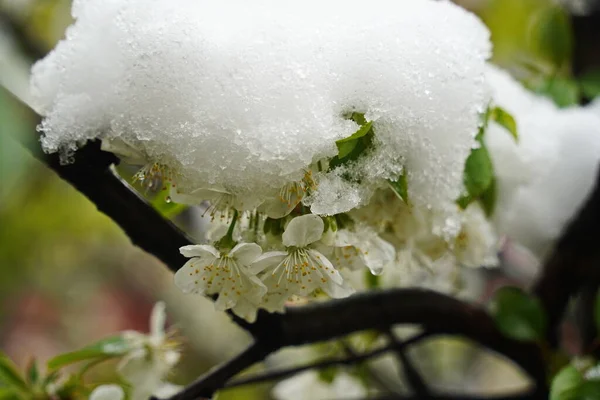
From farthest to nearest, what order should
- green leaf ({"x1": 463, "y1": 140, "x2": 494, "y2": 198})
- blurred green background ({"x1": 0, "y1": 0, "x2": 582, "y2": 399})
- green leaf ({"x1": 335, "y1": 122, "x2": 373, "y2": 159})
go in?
blurred green background ({"x1": 0, "y1": 0, "x2": 582, "y2": 399}), green leaf ({"x1": 463, "y1": 140, "x2": 494, "y2": 198}), green leaf ({"x1": 335, "y1": 122, "x2": 373, "y2": 159})

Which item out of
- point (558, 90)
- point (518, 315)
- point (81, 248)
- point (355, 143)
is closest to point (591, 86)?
point (558, 90)

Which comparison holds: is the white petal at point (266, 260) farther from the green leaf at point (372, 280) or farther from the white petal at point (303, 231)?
the green leaf at point (372, 280)

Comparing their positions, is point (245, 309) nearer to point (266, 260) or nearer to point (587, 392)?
point (266, 260)

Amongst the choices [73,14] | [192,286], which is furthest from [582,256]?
[73,14]

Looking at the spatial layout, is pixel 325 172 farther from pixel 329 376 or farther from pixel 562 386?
pixel 329 376

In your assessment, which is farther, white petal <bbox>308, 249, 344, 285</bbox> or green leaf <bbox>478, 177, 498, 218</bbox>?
green leaf <bbox>478, 177, 498, 218</bbox>

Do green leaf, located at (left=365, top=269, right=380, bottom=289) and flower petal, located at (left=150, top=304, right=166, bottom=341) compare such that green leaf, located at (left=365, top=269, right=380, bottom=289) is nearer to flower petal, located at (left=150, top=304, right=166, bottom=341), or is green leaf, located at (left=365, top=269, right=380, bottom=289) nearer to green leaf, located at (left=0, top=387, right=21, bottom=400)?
flower petal, located at (left=150, top=304, right=166, bottom=341)

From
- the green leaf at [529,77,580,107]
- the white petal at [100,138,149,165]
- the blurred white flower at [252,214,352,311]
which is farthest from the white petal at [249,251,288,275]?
the green leaf at [529,77,580,107]
